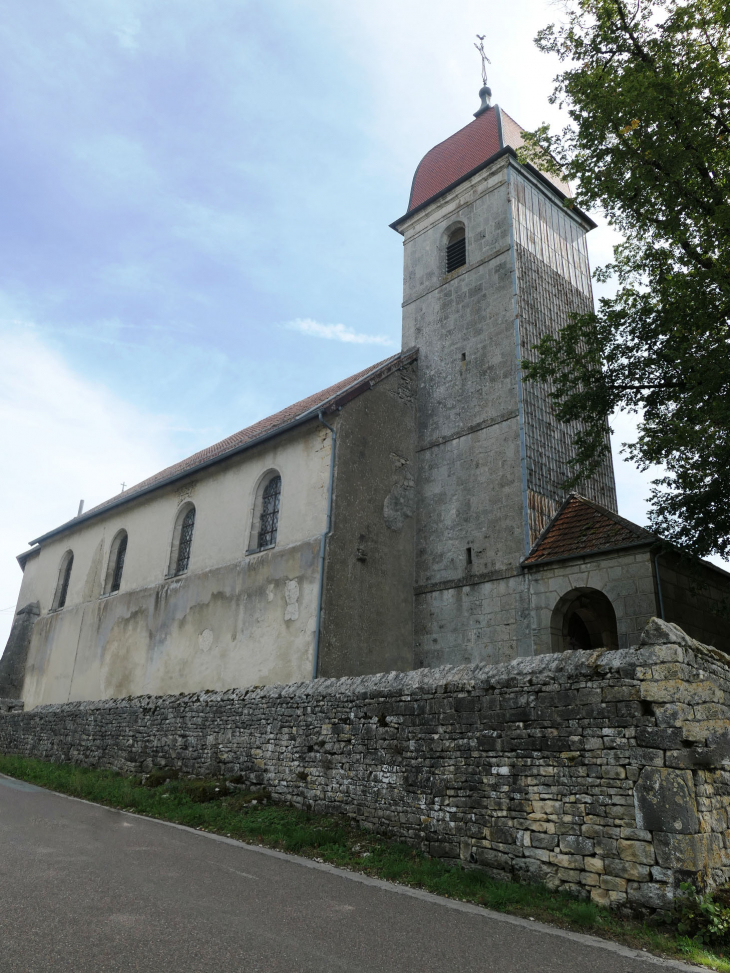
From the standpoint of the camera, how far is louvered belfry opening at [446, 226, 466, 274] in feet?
61.5

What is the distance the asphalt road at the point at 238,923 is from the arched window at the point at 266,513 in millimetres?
8682

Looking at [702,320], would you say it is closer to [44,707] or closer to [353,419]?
[353,419]

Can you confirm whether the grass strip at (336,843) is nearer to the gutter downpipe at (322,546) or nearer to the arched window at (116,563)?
the gutter downpipe at (322,546)

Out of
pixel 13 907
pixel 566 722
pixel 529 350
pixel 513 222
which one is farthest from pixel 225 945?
pixel 513 222

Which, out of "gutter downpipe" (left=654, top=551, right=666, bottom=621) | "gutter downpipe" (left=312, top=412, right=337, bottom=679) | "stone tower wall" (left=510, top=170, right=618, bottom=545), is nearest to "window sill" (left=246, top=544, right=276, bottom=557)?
"gutter downpipe" (left=312, top=412, right=337, bottom=679)

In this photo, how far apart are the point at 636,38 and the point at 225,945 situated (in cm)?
1407

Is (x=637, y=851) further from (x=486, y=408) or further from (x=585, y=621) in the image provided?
(x=486, y=408)

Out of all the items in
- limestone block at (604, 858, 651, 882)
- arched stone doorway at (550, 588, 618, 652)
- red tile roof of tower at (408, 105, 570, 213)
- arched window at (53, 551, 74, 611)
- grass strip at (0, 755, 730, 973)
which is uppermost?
red tile roof of tower at (408, 105, 570, 213)

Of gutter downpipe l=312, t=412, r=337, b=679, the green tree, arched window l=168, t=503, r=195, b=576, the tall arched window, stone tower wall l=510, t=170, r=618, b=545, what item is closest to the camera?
the green tree

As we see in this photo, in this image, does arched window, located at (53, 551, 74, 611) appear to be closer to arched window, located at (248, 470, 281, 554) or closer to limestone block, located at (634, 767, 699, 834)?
arched window, located at (248, 470, 281, 554)

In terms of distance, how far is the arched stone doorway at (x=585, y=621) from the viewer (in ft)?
44.7

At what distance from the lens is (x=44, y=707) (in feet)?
56.5

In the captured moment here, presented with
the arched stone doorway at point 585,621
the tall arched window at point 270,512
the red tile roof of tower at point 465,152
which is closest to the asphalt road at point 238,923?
the arched stone doorway at point 585,621

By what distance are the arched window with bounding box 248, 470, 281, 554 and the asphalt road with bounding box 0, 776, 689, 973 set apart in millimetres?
8682
